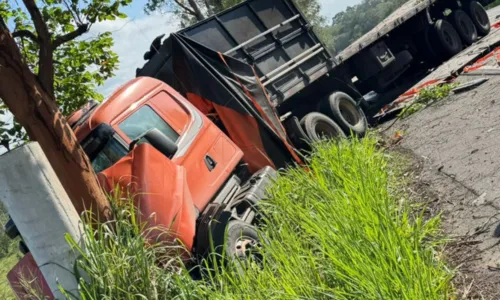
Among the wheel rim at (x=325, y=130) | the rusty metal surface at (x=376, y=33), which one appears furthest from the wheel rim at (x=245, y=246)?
the rusty metal surface at (x=376, y=33)

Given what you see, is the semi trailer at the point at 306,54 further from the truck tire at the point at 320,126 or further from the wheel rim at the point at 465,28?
the wheel rim at the point at 465,28

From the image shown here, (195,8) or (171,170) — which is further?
(195,8)

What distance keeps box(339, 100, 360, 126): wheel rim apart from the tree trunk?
5.55 metres

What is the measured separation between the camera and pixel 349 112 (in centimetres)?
892

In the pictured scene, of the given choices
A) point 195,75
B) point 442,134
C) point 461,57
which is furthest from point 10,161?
point 461,57

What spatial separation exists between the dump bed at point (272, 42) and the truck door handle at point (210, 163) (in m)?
2.01

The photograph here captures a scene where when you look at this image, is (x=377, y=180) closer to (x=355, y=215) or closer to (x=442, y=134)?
(x=355, y=215)

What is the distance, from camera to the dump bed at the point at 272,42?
776 cm

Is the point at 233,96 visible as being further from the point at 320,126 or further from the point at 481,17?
the point at 481,17

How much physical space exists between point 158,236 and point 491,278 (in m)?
2.37

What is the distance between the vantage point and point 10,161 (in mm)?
3385

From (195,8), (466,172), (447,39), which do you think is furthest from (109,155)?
(195,8)

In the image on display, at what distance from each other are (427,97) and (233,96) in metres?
3.75

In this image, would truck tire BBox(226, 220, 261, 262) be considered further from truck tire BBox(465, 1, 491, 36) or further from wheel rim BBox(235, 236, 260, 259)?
truck tire BBox(465, 1, 491, 36)
